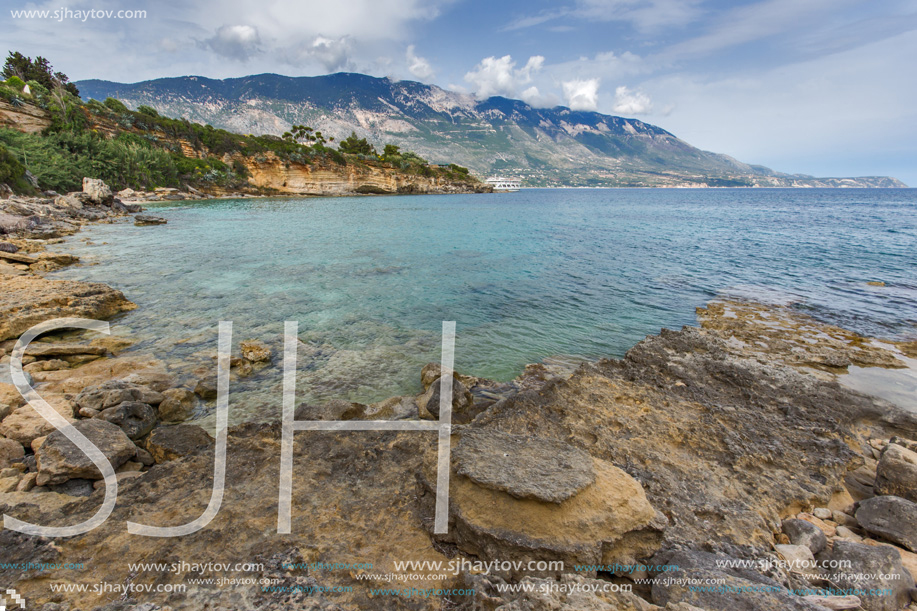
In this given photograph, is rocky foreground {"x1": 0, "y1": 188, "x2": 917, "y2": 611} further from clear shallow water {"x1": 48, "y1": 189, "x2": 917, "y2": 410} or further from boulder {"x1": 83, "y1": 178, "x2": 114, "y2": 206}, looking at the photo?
boulder {"x1": 83, "y1": 178, "x2": 114, "y2": 206}

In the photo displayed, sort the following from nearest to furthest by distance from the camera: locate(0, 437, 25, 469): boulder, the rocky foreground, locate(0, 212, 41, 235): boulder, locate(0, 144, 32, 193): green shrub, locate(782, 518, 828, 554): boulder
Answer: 1. the rocky foreground
2. locate(782, 518, 828, 554): boulder
3. locate(0, 437, 25, 469): boulder
4. locate(0, 212, 41, 235): boulder
5. locate(0, 144, 32, 193): green shrub

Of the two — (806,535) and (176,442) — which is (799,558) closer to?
(806,535)

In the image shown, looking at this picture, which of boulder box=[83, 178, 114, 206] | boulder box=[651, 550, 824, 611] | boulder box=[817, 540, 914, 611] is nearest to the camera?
boulder box=[651, 550, 824, 611]

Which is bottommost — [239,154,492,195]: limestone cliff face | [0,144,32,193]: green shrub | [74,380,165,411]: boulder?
[74,380,165,411]: boulder

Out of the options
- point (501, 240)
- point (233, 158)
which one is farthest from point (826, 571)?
point (233, 158)

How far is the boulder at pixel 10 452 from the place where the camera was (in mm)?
4539

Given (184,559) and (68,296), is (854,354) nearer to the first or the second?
(184,559)

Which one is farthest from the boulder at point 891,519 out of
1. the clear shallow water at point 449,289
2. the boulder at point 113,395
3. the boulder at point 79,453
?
the boulder at point 113,395

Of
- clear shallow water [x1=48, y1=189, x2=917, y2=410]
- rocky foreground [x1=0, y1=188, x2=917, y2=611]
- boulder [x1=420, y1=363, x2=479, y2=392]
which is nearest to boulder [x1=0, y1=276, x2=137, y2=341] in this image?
clear shallow water [x1=48, y1=189, x2=917, y2=410]

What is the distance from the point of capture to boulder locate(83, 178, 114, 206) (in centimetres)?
3638

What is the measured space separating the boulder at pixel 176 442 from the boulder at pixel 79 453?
34 centimetres

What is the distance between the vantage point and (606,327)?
11.5 m

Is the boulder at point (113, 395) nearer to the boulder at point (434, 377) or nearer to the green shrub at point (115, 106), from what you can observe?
the boulder at point (434, 377)

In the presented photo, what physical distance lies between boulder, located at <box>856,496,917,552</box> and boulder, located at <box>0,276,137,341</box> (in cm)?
1556
